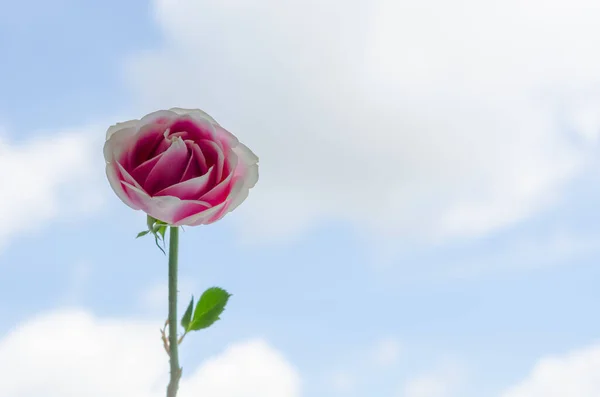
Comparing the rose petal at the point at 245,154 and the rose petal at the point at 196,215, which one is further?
the rose petal at the point at 245,154

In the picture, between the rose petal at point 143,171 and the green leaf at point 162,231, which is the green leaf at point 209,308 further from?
the rose petal at point 143,171

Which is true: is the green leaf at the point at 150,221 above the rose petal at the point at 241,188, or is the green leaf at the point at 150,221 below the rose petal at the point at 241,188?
below

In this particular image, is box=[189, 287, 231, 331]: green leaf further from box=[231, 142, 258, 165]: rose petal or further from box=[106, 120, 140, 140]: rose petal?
box=[106, 120, 140, 140]: rose petal

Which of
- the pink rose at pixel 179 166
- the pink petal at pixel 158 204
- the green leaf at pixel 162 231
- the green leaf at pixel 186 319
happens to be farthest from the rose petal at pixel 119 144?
the green leaf at pixel 186 319

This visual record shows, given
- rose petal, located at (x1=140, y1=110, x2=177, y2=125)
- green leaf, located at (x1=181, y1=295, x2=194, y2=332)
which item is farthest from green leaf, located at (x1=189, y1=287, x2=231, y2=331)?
rose petal, located at (x1=140, y1=110, x2=177, y2=125)

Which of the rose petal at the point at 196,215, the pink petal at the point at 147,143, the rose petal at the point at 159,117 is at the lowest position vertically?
the rose petal at the point at 196,215

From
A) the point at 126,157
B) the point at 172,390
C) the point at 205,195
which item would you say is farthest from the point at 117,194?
the point at 172,390

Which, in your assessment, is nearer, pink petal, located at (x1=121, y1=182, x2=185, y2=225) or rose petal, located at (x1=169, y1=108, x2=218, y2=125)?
pink petal, located at (x1=121, y1=182, x2=185, y2=225)
